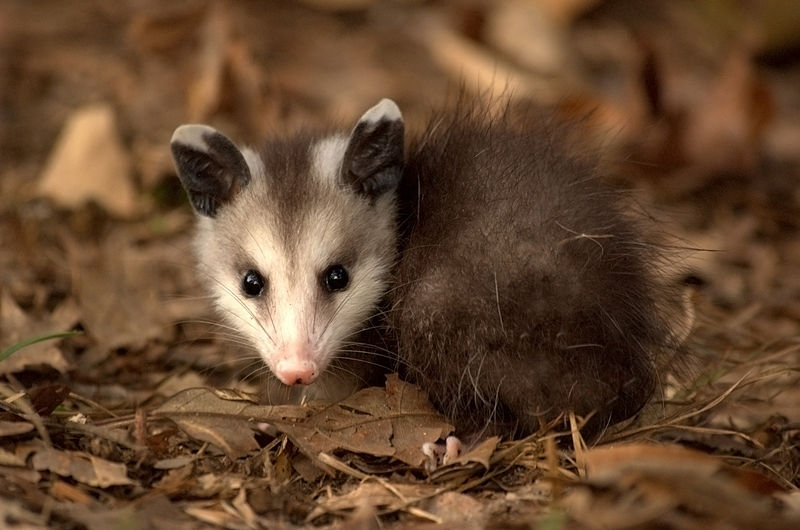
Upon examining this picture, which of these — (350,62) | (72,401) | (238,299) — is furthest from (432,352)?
(350,62)

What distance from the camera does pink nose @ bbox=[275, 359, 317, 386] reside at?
3035mm

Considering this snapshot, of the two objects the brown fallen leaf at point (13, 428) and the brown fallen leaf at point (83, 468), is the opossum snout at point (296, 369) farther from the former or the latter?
the brown fallen leaf at point (13, 428)

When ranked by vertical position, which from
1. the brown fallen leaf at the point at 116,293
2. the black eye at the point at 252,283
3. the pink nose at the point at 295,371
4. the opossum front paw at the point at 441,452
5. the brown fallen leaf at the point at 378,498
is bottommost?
the brown fallen leaf at the point at 116,293

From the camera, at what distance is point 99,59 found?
6.73 metres

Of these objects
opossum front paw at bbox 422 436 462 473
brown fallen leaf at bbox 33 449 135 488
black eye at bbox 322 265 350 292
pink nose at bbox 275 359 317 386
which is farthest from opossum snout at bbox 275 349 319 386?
brown fallen leaf at bbox 33 449 135 488

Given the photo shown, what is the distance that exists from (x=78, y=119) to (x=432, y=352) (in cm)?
324

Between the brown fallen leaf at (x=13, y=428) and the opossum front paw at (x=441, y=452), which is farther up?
the brown fallen leaf at (x=13, y=428)

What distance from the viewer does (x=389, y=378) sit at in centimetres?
325

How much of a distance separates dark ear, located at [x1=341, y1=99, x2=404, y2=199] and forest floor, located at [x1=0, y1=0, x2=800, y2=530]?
75 cm

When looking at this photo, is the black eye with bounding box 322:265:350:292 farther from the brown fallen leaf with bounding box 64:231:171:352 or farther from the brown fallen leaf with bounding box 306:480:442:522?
the brown fallen leaf with bounding box 64:231:171:352

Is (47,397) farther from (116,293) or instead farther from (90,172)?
(90,172)

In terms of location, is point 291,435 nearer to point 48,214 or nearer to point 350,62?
point 48,214

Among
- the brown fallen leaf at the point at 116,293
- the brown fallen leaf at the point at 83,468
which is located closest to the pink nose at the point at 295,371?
the brown fallen leaf at the point at 83,468

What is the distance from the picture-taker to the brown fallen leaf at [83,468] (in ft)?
8.99
